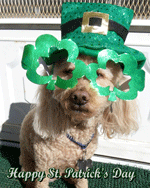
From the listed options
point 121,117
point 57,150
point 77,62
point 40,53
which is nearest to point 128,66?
point 77,62

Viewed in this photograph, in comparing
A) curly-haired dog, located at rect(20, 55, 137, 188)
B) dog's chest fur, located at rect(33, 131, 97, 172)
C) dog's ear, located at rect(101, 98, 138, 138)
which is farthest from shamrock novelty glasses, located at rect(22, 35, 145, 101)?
dog's chest fur, located at rect(33, 131, 97, 172)

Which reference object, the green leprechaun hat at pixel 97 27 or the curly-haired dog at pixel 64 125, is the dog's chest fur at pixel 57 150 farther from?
the green leprechaun hat at pixel 97 27

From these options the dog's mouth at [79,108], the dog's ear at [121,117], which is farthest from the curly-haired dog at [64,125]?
the dog's mouth at [79,108]

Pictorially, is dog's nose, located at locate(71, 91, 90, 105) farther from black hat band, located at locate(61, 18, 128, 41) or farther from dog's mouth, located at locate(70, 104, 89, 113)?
black hat band, located at locate(61, 18, 128, 41)

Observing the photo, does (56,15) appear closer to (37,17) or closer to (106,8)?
(37,17)

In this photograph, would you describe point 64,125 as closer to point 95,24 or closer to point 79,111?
point 79,111
